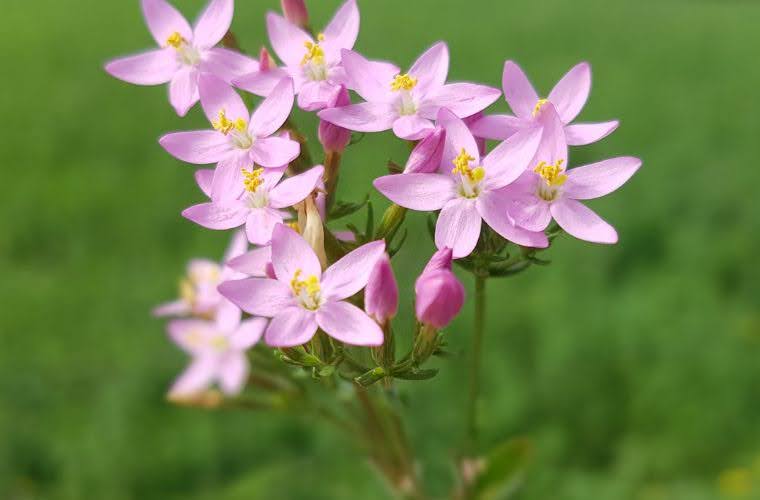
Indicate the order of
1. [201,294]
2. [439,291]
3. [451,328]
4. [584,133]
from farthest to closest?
1. [451,328]
2. [201,294]
3. [584,133]
4. [439,291]

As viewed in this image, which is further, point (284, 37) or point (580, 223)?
point (284, 37)

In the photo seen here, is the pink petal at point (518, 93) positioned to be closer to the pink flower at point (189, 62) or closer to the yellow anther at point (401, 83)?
the yellow anther at point (401, 83)

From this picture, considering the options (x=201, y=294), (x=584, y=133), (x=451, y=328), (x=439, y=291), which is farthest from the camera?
(x=451, y=328)

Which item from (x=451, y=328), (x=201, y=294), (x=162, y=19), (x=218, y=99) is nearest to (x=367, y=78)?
(x=218, y=99)

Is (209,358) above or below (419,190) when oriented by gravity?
below

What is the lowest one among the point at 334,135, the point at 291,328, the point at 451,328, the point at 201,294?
the point at 451,328

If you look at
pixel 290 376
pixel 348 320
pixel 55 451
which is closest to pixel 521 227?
pixel 348 320

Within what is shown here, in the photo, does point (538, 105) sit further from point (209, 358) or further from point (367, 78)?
point (209, 358)

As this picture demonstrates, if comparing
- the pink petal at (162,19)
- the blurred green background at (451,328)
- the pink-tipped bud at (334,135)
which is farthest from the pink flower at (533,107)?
the blurred green background at (451,328)

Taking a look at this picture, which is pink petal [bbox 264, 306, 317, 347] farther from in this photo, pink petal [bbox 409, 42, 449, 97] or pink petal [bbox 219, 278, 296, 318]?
pink petal [bbox 409, 42, 449, 97]
